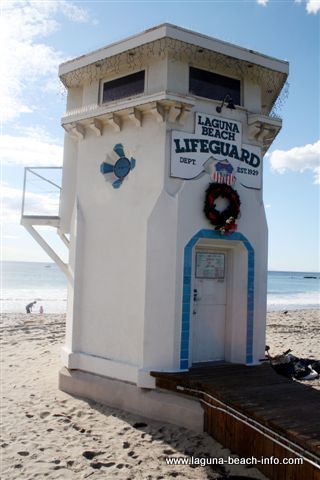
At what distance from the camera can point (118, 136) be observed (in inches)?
303

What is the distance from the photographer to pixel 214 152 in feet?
24.3

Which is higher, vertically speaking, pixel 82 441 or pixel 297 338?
pixel 297 338

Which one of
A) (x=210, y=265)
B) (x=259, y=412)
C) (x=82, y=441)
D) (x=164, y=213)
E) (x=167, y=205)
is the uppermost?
(x=167, y=205)

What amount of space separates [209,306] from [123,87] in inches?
175

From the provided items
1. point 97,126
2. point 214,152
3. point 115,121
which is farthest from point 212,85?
point 97,126

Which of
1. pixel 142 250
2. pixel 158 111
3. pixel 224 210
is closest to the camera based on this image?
pixel 158 111

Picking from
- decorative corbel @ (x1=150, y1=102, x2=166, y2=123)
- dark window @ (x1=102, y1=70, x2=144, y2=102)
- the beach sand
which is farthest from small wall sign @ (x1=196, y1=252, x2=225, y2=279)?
dark window @ (x1=102, y1=70, x2=144, y2=102)

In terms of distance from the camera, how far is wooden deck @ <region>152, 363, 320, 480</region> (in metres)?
4.47

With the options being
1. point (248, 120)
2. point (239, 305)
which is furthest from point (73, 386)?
point (248, 120)

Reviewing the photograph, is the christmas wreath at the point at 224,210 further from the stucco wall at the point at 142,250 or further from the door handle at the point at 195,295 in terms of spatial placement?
the door handle at the point at 195,295

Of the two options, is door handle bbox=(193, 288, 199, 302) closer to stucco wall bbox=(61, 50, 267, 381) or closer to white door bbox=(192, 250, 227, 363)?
white door bbox=(192, 250, 227, 363)

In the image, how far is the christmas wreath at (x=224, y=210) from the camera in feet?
23.7

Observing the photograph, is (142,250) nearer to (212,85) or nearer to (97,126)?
(97,126)

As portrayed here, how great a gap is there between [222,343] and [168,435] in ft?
7.53
